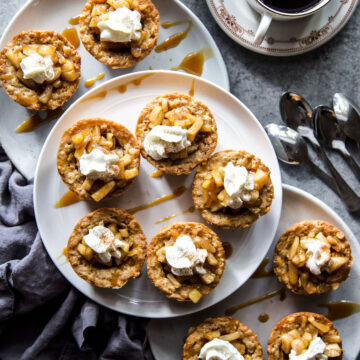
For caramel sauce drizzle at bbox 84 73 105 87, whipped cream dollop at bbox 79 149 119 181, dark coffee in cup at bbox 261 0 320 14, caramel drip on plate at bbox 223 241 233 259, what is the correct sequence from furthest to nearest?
caramel sauce drizzle at bbox 84 73 105 87 → caramel drip on plate at bbox 223 241 233 259 → dark coffee in cup at bbox 261 0 320 14 → whipped cream dollop at bbox 79 149 119 181

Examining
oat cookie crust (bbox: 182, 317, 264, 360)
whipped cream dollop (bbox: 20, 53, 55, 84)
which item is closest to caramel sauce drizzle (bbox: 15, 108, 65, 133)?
whipped cream dollop (bbox: 20, 53, 55, 84)

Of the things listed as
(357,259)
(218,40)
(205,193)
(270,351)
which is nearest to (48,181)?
(205,193)

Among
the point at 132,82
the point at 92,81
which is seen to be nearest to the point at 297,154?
the point at 132,82

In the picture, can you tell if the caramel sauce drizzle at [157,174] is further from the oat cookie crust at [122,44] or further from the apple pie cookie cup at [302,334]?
the apple pie cookie cup at [302,334]

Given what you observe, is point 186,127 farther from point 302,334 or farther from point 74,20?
point 302,334

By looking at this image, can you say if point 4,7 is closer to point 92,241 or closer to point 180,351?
point 92,241

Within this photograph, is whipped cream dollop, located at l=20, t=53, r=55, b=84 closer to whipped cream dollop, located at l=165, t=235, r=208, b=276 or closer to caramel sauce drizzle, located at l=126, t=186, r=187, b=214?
caramel sauce drizzle, located at l=126, t=186, r=187, b=214
